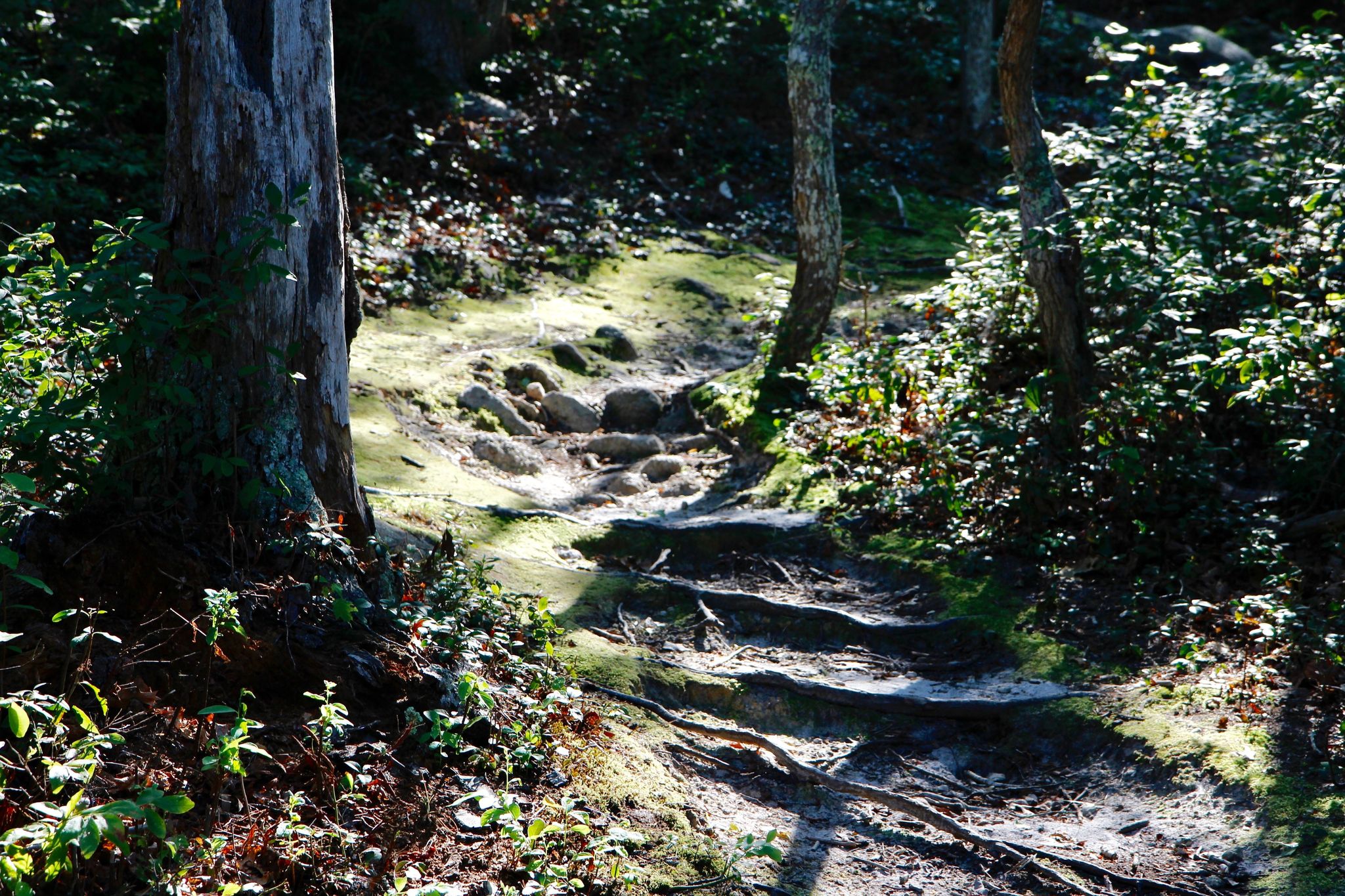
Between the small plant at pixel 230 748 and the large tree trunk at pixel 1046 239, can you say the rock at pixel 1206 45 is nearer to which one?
the large tree trunk at pixel 1046 239

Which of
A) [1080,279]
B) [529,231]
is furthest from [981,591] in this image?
[529,231]

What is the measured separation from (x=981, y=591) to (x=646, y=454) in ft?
11.2

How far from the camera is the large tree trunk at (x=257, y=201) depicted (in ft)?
11.8

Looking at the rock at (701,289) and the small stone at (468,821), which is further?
the rock at (701,289)

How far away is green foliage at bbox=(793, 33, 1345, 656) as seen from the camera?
5.34 m

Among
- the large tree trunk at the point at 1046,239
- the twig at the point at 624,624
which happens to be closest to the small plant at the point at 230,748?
the twig at the point at 624,624

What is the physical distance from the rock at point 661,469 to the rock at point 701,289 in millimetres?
4480

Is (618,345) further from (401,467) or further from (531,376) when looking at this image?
(401,467)

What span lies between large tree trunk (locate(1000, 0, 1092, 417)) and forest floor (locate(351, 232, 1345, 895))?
1.55m

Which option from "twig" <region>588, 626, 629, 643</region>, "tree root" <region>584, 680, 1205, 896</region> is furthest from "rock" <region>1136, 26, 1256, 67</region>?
"tree root" <region>584, 680, 1205, 896</region>

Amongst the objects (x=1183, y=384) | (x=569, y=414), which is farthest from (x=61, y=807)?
(x=569, y=414)

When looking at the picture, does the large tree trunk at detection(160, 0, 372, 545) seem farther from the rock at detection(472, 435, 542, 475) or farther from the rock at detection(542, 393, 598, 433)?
the rock at detection(542, 393, 598, 433)

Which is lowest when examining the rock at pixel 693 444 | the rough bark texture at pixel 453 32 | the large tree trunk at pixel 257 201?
the rock at pixel 693 444

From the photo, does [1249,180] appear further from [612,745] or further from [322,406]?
[322,406]
